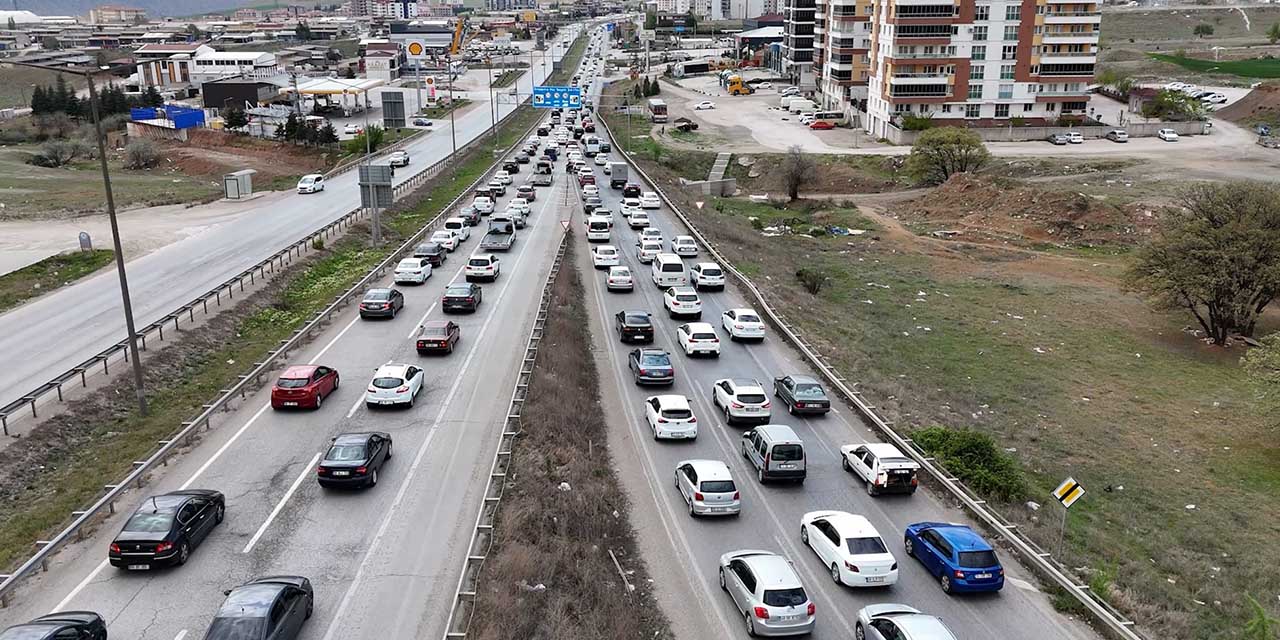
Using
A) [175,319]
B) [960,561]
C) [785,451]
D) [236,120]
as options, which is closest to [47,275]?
[175,319]

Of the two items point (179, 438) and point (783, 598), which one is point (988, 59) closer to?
point (179, 438)

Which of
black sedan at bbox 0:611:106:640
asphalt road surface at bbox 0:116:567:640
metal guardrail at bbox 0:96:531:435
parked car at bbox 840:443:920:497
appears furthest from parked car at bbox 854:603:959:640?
metal guardrail at bbox 0:96:531:435

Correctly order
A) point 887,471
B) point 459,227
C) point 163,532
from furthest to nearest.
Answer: point 459,227, point 887,471, point 163,532

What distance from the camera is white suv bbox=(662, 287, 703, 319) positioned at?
41.7 meters

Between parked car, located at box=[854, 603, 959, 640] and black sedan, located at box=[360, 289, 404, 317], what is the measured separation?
26.1 m

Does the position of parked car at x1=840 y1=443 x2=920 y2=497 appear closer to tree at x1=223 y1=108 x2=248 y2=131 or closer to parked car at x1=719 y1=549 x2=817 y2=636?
parked car at x1=719 y1=549 x2=817 y2=636

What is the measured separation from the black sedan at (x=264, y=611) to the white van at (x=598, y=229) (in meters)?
41.4

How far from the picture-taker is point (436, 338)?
3453 centimetres

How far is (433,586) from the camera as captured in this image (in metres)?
19.1

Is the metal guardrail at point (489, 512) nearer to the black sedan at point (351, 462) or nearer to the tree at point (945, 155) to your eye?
the black sedan at point (351, 462)

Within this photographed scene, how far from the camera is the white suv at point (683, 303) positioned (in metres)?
41.7

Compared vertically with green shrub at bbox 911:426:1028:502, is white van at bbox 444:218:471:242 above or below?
above

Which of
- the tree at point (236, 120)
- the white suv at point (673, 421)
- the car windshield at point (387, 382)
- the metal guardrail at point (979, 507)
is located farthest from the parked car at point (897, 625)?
the tree at point (236, 120)

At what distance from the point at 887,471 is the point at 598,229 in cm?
3569
